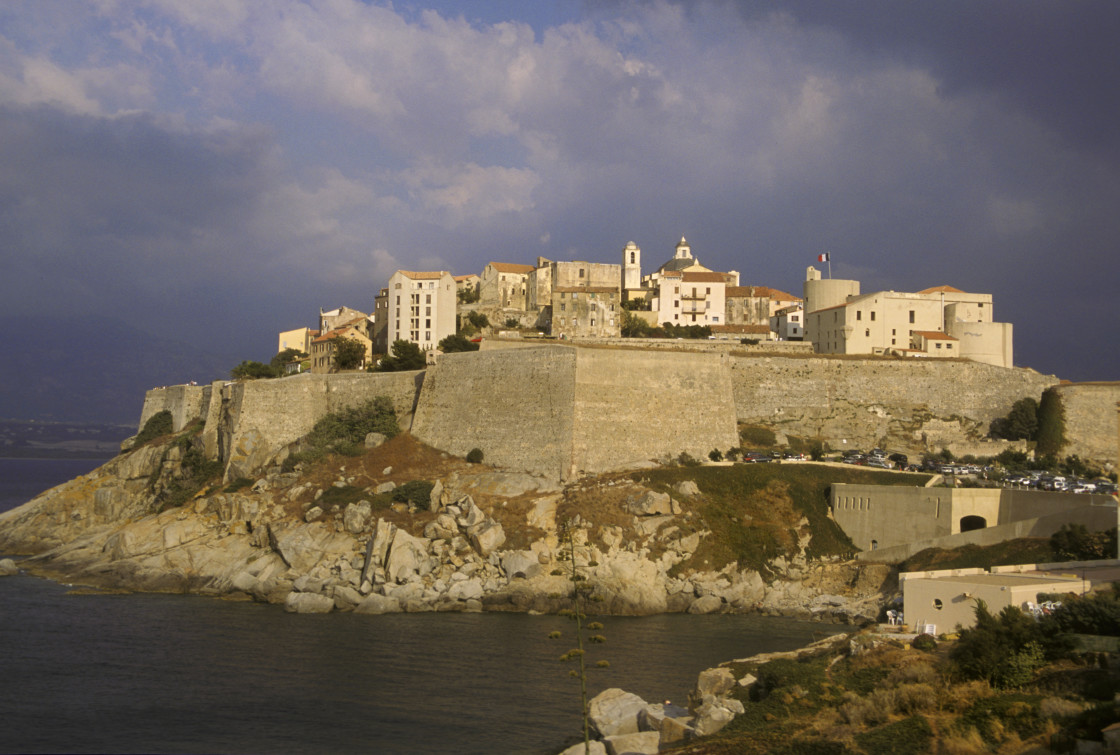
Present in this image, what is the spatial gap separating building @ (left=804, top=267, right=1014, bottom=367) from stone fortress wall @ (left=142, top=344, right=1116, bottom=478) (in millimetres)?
3661

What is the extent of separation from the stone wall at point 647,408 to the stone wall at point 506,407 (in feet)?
2.45

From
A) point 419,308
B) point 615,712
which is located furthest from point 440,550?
point 419,308

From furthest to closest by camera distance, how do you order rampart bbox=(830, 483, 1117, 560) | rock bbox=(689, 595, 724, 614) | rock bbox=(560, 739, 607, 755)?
rock bbox=(689, 595, 724, 614), rampart bbox=(830, 483, 1117, 560), rock bbox=(560, 739, 607, 755)

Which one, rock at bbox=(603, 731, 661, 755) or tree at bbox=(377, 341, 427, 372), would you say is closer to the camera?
rock at bbox=(603, 731, 661, 755)

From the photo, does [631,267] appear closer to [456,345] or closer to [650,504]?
[456,345]

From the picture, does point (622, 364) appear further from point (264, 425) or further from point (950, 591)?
point (950, 591)

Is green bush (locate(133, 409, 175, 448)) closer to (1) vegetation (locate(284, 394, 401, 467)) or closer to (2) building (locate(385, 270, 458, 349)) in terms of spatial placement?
(2) building (locate(385, 270, 458, 349))

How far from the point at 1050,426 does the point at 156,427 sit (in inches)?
1829

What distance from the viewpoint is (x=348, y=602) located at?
3284cm

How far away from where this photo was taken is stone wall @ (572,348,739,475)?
38.7 meters

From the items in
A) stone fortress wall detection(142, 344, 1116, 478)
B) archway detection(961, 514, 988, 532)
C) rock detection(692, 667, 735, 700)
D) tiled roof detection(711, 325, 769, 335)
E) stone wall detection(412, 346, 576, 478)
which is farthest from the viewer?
tiled roof detection(711, 325, 769, 335)

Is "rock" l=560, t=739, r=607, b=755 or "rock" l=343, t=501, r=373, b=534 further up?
"rock" l=343, t=501, r=373, b=534

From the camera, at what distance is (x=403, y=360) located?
49.6 m

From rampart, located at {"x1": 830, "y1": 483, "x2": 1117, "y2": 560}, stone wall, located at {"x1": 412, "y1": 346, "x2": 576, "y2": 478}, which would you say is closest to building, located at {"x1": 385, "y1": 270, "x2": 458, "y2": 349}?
stone wall, located at {"x1": 412, "y1": 346, "x2": 576, "y2": 478}
